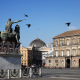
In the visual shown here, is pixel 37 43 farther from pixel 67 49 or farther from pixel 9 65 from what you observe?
pixel 9 65

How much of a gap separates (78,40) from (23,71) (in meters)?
69.9

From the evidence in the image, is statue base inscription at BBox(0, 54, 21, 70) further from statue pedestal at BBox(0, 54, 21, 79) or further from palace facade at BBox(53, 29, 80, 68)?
palace facade at BBox(53, 29, 80, 68)

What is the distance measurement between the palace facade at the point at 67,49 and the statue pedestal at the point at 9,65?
69.3 metres

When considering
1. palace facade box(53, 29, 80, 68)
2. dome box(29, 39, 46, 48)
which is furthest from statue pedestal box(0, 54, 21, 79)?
dome box(29, 39, 46, 48)

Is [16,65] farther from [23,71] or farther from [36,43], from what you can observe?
[36,43]

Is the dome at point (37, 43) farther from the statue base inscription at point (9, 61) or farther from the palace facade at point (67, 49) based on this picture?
the statue base inscription at point (9, 61)

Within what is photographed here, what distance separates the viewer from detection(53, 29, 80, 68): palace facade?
310ft

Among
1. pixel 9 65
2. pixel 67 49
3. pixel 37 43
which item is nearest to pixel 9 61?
pixel 9 65

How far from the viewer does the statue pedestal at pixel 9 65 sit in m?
24.4

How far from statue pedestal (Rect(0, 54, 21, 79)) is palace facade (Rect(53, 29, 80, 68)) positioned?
69321mm

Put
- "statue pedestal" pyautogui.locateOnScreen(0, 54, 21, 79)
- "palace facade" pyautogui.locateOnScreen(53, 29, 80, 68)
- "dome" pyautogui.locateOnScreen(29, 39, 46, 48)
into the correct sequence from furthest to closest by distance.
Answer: "dome" pyautogui.locateOnScreen(29, 39, 46, 48) < "palace facade" pyautogui.locateOnScreen(53, 29, 80, 68) < "statue pedestal" pyautogui.locateOnScreen(0, 54, 21, 79)

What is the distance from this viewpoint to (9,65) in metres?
24.7

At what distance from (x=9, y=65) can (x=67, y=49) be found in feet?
245

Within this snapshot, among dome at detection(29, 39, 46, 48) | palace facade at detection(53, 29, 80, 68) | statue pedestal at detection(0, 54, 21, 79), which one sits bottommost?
statue pedestal at detection(0, 54, 21, 79)
